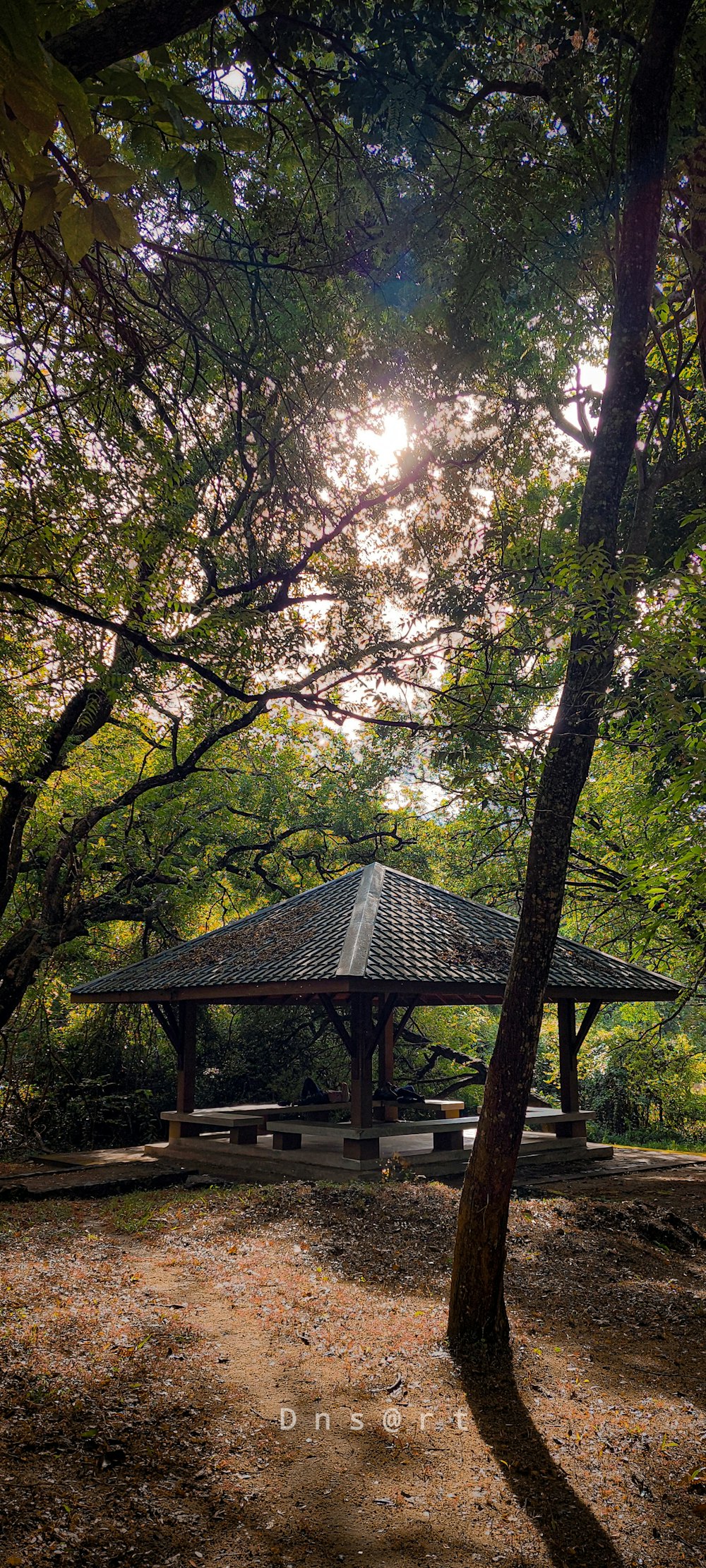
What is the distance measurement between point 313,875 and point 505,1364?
1545cm

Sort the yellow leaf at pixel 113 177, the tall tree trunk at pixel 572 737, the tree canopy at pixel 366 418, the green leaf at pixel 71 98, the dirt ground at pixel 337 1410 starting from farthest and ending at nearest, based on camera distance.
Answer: the tall tree trunk at pixel 572 737, the tree canopy at pixel 366 418, the dirt ground at pixel 337 1410, the yellow leaf at pixel 113 177, the green leaf at pixel 71 98

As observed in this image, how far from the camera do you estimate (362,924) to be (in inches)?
483

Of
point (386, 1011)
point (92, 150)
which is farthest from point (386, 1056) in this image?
point (92, 150)

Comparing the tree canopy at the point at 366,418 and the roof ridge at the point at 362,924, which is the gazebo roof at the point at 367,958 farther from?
the tree canopy at the point at 366,418

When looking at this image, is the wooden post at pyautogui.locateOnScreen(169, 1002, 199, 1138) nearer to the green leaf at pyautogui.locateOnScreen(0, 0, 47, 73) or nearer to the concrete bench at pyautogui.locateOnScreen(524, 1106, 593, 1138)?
the concrete bench at pyautogui.locateOnScreen(524, 1106, 593, 1138)

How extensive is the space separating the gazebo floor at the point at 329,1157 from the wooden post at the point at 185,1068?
190 mm

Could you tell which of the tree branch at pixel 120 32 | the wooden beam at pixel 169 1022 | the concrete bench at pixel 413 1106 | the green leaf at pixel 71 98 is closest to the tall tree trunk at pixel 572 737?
the tree branch at pixel 120 32

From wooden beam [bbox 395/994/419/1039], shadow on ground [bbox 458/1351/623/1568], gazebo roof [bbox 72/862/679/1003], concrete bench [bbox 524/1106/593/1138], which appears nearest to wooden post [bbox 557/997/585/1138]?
concrete bench [bbox 524/1106/593/1138]

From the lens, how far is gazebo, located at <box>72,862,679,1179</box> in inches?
437

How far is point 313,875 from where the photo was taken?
20.3 meters

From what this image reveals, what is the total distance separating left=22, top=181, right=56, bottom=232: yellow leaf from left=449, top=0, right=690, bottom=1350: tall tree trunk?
4.16 meters

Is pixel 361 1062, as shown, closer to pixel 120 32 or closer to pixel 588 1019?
pixel 588 1019

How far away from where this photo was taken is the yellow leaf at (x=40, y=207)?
1.64 metres

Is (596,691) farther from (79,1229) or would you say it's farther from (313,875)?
(313,875)
